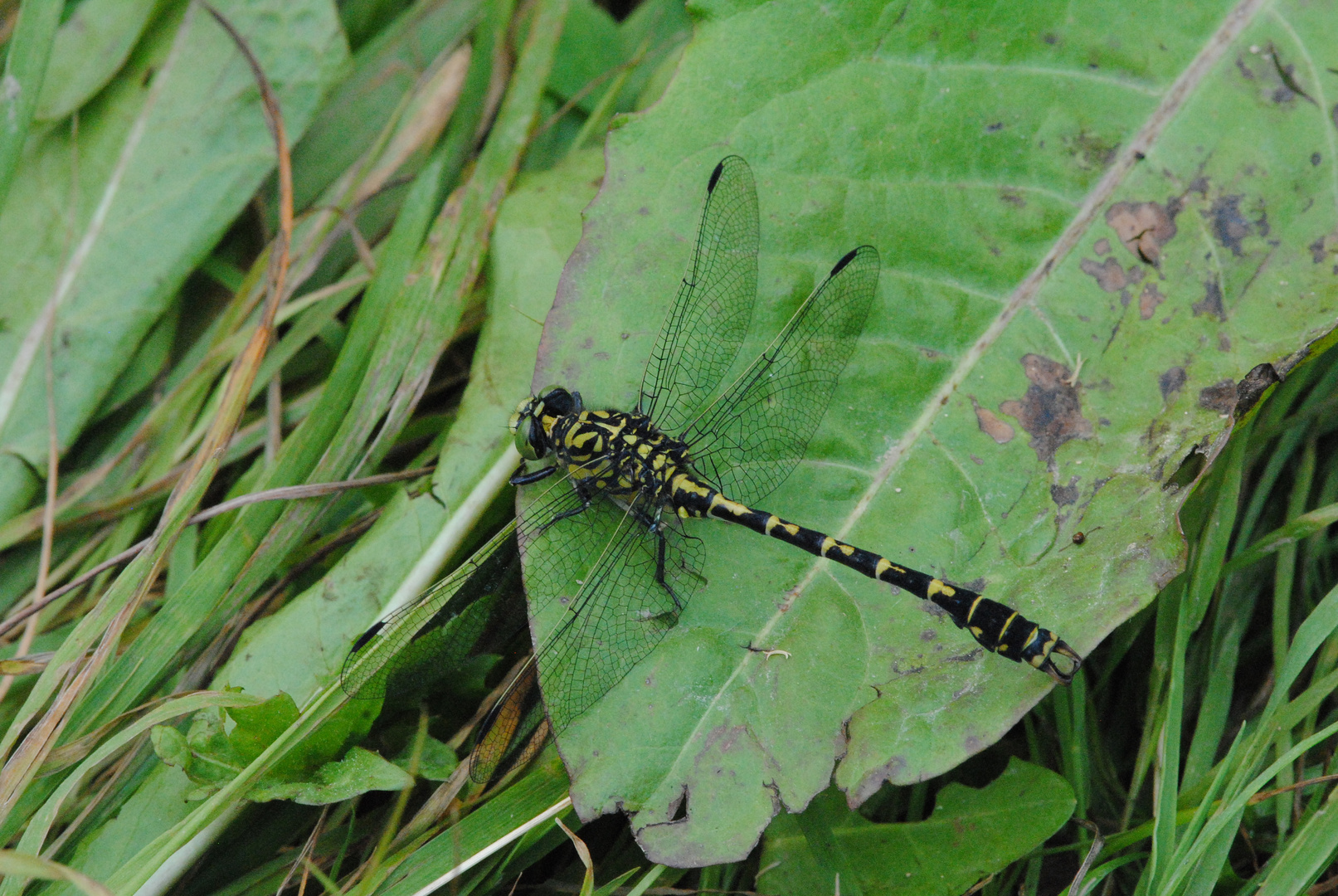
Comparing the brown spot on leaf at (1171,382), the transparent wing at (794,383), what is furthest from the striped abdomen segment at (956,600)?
the brown spot on leaf at (1171,382)

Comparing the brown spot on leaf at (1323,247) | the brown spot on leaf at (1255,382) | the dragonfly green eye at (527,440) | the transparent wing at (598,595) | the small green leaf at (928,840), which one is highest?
the dragonfly green eye at (527,440)

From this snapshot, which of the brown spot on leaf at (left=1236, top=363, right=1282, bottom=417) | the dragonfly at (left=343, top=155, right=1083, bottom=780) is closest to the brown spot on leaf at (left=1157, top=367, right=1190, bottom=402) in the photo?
the brown spot on leaf at (left=1236, top=363, right=1282, bottom=417)

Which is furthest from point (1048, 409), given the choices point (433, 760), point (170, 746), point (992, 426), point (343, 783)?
point (170, 746)

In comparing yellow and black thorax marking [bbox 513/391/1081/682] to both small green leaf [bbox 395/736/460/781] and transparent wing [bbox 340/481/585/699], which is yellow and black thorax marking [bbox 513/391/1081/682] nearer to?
transparent wing [bbox 340/481/585/699]

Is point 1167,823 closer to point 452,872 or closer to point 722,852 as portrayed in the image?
point 722,852

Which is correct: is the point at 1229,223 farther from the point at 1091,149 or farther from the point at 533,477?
the point at 533,477

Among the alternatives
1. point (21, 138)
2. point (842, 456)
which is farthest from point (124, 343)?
point (842, 456)

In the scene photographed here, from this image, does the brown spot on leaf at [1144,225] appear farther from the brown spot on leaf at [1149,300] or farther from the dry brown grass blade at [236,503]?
the dry brown grass blade at [236,503]

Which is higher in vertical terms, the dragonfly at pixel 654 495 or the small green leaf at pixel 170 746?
the small green leaf at pixel 170 746
